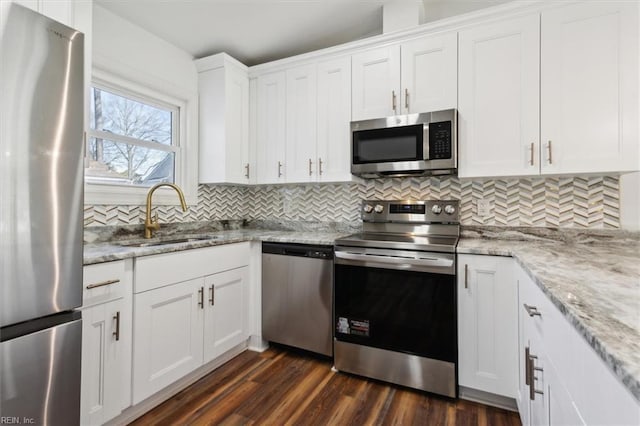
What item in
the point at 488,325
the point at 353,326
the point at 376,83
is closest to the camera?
the point at 488,325

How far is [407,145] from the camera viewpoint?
2.11 meters

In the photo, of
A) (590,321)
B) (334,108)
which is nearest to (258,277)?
(334,108)

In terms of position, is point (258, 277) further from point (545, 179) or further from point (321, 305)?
point (545, 179)

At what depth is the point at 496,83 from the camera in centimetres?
195

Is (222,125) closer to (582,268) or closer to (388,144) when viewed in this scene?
(388,144)

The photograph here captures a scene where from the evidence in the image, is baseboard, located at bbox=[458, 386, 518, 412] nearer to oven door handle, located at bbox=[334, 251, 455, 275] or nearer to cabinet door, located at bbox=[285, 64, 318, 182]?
oven door handle, located at bbox=[334, 251, 455, 275]

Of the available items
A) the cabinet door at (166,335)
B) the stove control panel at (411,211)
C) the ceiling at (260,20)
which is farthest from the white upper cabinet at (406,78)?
the cabinet door at (166,335)

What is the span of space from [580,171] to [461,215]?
0.72 metres

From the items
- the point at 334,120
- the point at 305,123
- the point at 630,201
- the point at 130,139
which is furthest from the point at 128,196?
the point at 630,201

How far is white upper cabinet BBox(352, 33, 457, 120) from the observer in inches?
81.5

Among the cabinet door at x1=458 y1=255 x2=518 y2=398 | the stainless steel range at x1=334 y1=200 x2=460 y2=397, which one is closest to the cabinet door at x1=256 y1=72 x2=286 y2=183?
the stainless steel range at x1=334 y1=200 x2=460 y2=397

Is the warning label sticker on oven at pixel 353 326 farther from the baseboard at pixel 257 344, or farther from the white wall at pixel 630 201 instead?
the white wall at pixel 630 201

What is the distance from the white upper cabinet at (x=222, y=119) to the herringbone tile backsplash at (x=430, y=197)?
0.31m

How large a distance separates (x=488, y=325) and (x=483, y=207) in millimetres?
856
